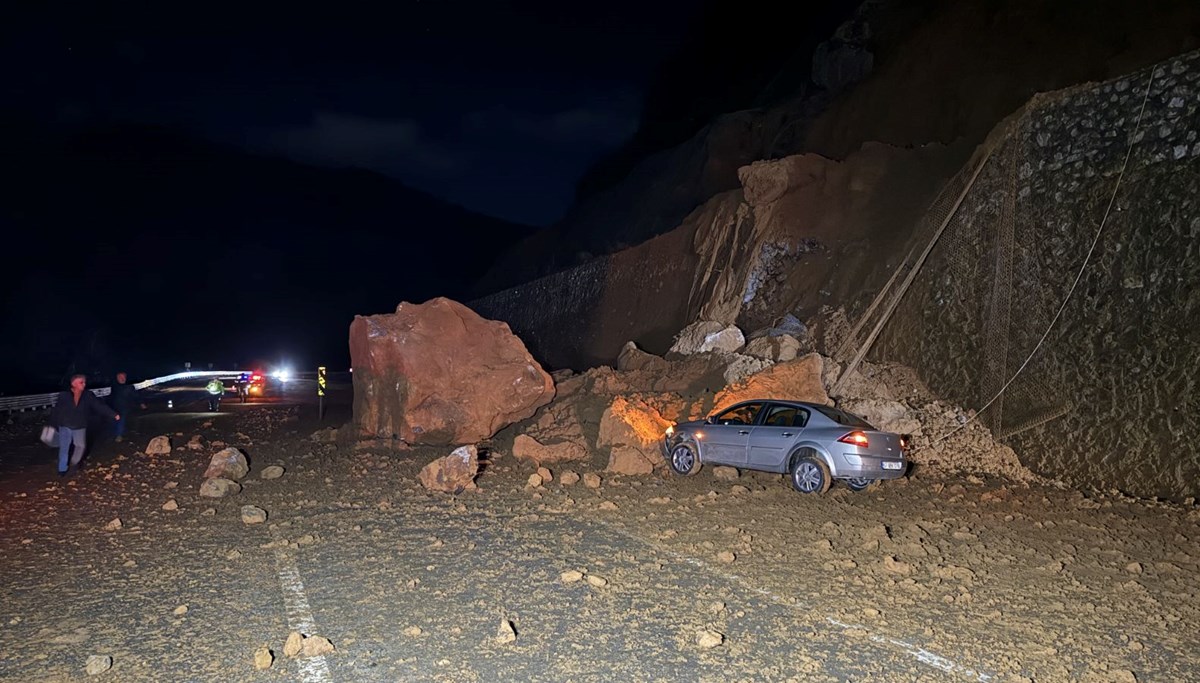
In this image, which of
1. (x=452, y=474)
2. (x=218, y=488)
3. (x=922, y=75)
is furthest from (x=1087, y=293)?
(x=922, y=75)

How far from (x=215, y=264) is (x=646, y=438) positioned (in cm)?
13408

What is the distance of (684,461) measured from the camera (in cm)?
1299

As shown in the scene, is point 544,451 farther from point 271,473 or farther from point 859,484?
point 859,484

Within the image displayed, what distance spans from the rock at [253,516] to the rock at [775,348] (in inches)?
433

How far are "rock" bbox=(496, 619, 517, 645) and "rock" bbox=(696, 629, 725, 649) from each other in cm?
140

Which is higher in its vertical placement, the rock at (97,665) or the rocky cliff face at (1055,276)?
the rocky cliff face at (1055,276)

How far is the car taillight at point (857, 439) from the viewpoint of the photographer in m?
10.9

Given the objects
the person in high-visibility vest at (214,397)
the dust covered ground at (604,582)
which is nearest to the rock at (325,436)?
the dust covered ground at (604,582)

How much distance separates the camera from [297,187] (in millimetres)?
171750

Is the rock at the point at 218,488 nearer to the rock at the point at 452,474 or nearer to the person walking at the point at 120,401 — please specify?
the rock at the point at 452,474

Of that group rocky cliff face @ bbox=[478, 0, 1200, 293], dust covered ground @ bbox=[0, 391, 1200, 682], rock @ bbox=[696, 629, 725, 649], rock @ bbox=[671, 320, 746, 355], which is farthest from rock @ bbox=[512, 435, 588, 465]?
rocky cliff face @ bbox=[478, 0, 1200, 293]

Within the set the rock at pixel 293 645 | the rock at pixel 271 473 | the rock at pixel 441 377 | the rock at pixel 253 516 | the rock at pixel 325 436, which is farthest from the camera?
the rock at pixel 325 436

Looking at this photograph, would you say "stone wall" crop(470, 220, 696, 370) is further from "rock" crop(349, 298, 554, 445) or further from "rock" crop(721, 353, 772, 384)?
"rock" crop(349, 298, 554, 445)

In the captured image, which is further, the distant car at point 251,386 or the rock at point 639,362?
the distant car at point 251,386
